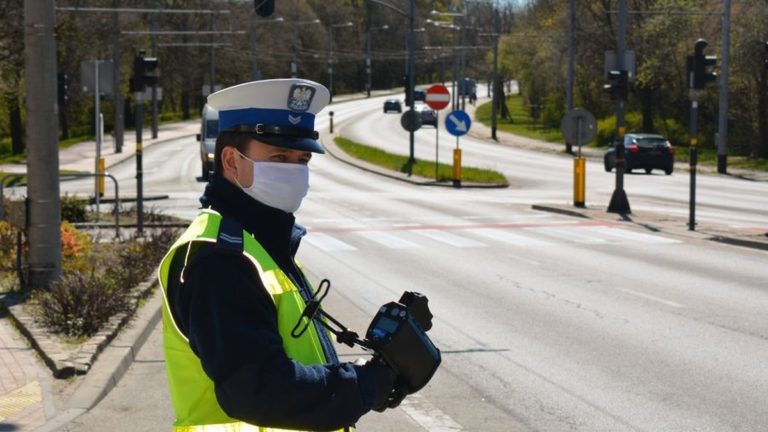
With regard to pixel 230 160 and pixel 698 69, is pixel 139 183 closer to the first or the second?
pixel 698 69

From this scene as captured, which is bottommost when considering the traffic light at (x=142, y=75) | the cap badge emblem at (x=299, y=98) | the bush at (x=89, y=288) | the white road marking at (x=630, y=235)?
the white road marking at (x=630, y=235)

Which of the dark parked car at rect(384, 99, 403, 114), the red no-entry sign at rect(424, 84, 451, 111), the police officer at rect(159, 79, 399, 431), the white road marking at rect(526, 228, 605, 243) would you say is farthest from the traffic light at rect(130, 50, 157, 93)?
the dark parked car at rect(384, 99, 403, 114)

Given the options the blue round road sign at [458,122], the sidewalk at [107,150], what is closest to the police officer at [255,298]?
the blue round road sign at [458,122]

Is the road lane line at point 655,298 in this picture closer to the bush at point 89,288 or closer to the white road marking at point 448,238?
the bush at point 89,288

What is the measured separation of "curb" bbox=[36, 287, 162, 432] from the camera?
7.85 m

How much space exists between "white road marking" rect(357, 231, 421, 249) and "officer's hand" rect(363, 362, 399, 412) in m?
16.2

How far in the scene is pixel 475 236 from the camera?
825 inches

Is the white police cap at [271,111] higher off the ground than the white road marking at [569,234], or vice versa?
the white police cap at [271,111]

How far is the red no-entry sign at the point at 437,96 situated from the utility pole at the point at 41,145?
25.0 meters

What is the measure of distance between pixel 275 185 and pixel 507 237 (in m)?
17.8

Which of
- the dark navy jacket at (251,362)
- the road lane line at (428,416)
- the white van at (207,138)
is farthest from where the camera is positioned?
the white van at (207,138)

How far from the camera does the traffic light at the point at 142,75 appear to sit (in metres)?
21.1

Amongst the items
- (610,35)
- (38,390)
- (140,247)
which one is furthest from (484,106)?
(38,390)

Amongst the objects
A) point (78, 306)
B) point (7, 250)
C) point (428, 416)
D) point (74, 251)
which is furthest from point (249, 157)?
point (7, 250)
